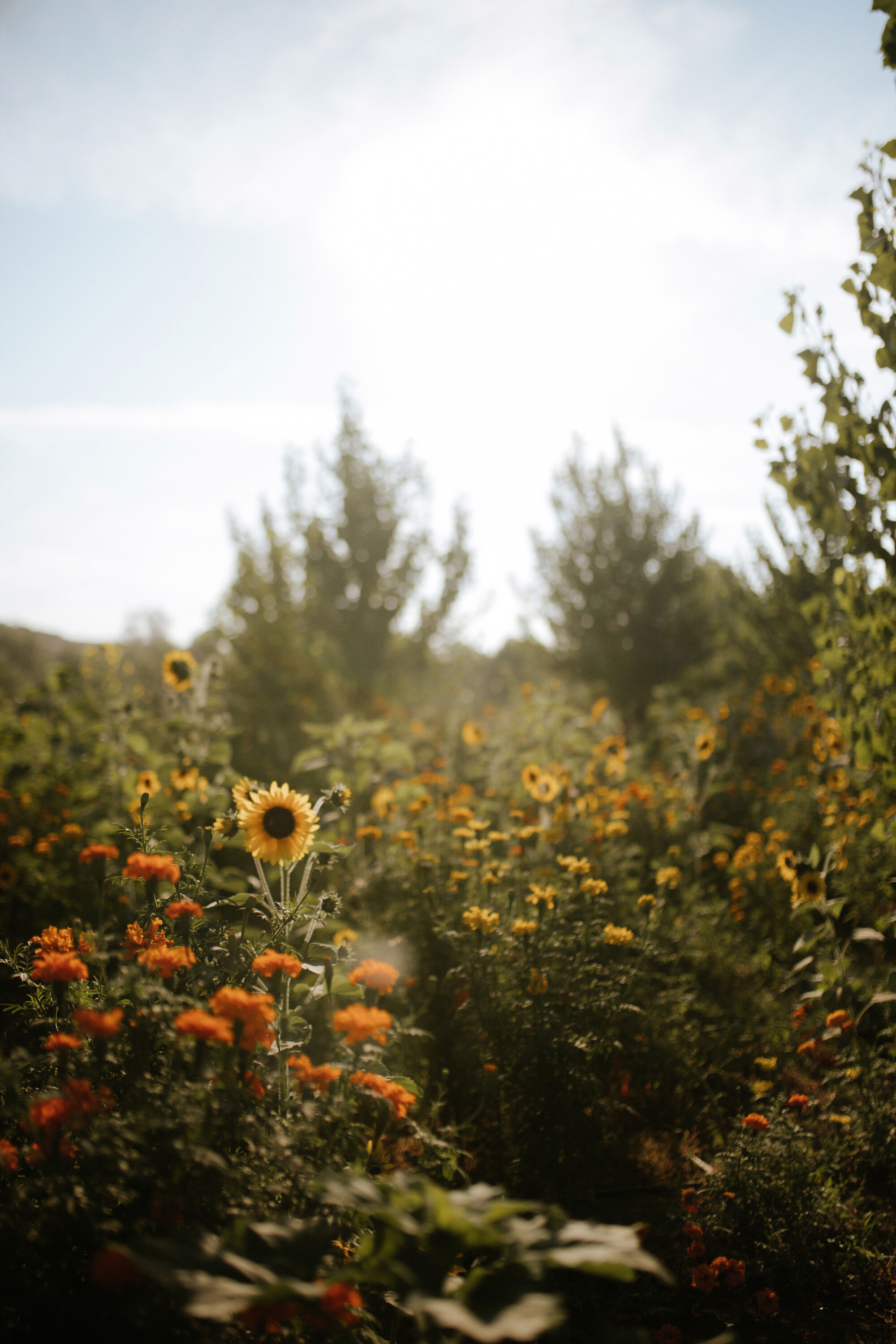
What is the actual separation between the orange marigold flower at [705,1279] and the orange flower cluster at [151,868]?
4.79 feet

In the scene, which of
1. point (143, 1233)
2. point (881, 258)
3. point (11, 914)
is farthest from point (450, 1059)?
point (881, 258)

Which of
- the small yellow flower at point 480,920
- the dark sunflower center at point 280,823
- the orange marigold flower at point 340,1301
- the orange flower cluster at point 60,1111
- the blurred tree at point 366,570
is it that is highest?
the blurred tree at point 366,570

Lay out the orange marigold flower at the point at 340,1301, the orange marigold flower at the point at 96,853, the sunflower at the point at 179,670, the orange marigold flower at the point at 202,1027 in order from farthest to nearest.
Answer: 1. the sunflower at the point at 179,670
2. the orange marigold flower at the point at 96,853
3. the orange marigold flower at the point at 202,1027
4. the orange marigold flower at the point at 340,1301

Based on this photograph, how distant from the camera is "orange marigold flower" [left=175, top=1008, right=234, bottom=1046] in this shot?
3.80 ft

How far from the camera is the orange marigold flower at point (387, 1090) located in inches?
58.7

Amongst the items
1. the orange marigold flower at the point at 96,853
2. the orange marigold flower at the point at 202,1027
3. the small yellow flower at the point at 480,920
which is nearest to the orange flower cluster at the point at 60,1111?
the orange marigold flower at the point at 202,1027

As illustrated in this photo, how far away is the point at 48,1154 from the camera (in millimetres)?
1124

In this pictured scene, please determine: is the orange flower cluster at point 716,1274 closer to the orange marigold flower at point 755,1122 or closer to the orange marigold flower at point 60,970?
the orange marigold flower at point 755,1122

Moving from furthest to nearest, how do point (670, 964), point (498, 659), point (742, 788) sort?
point (498, 659) < point (742, 788) < point (670, 964)

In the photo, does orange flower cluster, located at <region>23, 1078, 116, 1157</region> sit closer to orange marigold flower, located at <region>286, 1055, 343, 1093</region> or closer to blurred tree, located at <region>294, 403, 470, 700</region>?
orange marigold flower, located at <region>286, 1055, 343, 1093</region>

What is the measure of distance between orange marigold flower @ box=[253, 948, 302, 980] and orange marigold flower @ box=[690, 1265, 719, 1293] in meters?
1.14

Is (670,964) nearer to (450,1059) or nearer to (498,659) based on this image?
(450,1059)

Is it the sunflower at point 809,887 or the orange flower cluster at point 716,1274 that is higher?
the sunflower at point 809,887

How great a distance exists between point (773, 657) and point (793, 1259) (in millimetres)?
8218
